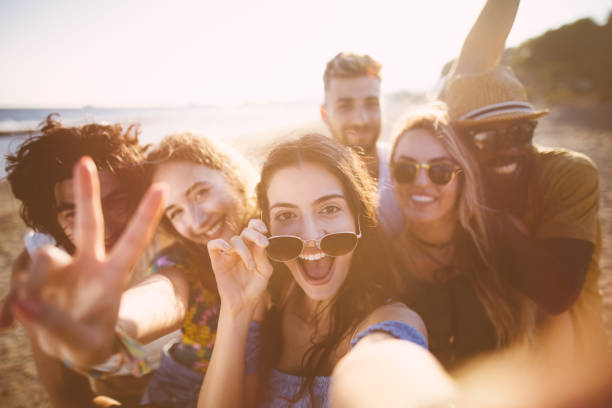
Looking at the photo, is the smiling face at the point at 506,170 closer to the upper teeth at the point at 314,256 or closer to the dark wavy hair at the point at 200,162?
the upper teeth at the point at 314,256

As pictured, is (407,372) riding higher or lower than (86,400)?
higher

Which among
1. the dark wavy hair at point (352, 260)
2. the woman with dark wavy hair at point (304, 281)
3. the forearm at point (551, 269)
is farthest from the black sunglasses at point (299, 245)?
the forearm at point (551, 269)

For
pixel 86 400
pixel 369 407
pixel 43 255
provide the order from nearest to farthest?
1. pixel 43 255
2. pixel 369 407
3. pixel 86 400

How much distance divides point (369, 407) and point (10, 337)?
6.06m

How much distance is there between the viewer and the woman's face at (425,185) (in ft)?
8.00

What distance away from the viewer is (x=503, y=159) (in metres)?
2.46

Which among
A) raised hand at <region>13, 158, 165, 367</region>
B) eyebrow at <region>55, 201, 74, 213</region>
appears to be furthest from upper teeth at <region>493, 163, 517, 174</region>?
eyebrow at <region>55, 201, 74, 213</region>

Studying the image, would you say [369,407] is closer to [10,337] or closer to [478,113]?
[478,113]

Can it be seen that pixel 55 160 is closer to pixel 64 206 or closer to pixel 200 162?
pixel 64 206

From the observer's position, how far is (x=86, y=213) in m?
0.91

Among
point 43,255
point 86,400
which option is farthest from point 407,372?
point 86,400

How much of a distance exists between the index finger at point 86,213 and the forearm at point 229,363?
951 millimetres

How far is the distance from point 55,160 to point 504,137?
3610 mm

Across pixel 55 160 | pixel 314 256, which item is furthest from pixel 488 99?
pixel 55 160
